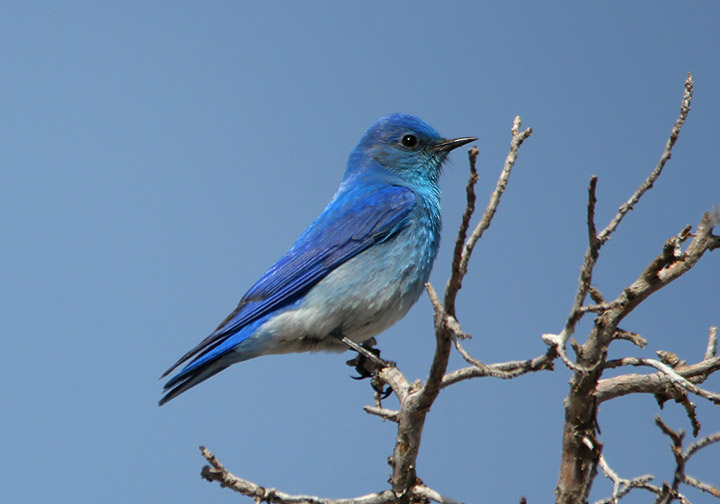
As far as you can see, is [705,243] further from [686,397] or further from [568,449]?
[568,449]

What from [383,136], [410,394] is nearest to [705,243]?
[410,394]

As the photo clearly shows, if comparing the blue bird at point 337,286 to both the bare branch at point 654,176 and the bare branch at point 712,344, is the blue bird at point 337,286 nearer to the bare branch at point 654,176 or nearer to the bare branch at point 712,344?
the bare branch at point 712,344

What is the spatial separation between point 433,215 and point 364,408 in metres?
2.51

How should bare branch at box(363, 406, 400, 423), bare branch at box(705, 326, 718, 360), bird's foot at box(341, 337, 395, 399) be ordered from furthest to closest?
bird's foot at box(341, 337, 395, 399) → bare branch at box(363, 406, 400, 423) → bare branch at box(705, 326, 718, 360)

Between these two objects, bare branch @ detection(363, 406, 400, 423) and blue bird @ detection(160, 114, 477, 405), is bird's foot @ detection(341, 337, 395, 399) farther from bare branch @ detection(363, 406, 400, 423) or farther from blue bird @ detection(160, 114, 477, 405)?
bare branch @ detection(363, 406, 400, 423)

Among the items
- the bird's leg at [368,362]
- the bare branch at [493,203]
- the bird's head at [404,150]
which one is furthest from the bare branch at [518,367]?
the bird's head at [404,150]

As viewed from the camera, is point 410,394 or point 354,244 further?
point 354,244

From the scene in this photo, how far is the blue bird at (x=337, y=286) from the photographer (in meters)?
6.30

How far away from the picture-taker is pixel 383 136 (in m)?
7.72

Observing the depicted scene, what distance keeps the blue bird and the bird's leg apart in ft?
0.37

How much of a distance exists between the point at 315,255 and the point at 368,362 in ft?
3.11

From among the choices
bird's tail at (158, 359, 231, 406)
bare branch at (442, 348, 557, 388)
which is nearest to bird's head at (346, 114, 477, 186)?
bird's tail at (158, 359, 231, 406)

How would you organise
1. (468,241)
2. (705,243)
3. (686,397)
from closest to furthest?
(468,241), (705,243), (686,397)

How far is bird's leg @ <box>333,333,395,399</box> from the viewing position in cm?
603
